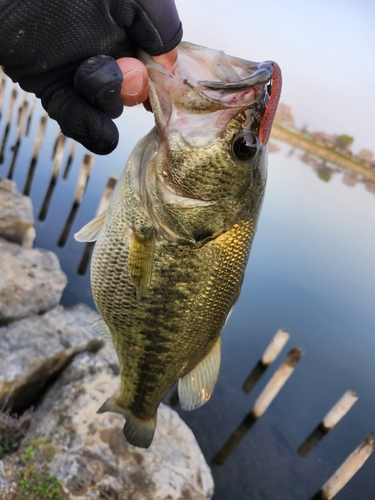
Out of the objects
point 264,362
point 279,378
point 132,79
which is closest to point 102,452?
point 132,79

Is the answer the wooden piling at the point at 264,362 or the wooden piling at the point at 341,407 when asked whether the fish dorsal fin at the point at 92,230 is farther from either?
the wooden piling at the point at 264,362

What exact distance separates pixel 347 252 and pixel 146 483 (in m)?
19.4

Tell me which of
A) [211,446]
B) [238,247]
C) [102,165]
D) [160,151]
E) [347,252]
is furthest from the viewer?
[347,252]

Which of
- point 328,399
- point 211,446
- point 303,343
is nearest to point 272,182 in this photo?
point 303,343

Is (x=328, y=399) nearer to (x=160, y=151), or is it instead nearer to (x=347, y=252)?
(x=160, y=151)

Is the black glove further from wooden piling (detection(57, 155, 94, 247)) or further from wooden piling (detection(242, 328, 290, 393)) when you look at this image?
wooden piling (detection(57, 155, 94, 247))

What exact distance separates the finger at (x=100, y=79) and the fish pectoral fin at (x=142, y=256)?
0.61m

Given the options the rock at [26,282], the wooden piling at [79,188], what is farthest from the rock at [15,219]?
the wooden piling at [79,188]

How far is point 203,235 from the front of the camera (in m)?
1.74

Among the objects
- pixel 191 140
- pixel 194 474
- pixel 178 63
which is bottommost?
pixel 194 474

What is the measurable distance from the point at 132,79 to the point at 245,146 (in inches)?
21.5

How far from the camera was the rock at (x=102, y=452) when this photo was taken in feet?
10.1

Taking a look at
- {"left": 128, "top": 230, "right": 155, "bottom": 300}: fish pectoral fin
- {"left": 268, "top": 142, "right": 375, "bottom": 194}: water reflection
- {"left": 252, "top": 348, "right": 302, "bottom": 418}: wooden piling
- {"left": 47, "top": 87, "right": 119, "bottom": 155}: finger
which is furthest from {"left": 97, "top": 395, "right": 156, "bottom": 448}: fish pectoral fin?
{"left": 268, "top": 142, "right": 375, "bottom": 194}: water reflection

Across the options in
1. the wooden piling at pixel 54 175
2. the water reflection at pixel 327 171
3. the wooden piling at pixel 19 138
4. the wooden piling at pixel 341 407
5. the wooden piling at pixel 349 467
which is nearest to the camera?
the wooden piling at pixel 349 467
